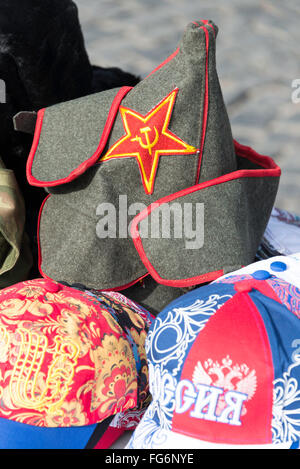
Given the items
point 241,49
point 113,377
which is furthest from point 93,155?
point 241,49

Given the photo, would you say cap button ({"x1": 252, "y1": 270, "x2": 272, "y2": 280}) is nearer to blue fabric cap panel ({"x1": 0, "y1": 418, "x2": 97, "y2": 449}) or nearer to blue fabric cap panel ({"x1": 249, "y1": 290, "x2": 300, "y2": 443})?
blue fabric cap panel ({"x1": 249, "y1": 290, "x2": 300, "y2": 443})

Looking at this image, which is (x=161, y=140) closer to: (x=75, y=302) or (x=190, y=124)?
(x=190, y=124)

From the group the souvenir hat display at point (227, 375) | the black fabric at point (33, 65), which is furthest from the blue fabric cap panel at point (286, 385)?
the black fabric at point (33, 65)

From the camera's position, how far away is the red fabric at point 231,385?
542 mm

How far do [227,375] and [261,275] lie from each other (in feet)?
0.48

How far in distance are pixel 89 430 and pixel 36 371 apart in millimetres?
96

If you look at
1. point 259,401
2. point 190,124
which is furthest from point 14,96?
point 259,401

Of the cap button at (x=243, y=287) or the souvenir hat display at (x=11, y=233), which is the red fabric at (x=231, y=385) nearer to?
the cap button at (x=243, y=287)

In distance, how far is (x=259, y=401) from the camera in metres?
0.54

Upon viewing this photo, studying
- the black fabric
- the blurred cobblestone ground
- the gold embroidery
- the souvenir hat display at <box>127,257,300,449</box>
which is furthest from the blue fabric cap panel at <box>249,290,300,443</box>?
the blurred cobblestone ground

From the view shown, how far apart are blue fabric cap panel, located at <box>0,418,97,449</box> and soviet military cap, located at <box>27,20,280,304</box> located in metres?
0.23

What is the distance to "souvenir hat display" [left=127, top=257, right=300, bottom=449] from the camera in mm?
543

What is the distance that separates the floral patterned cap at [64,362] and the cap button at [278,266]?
196mm

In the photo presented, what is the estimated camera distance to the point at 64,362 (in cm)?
58
